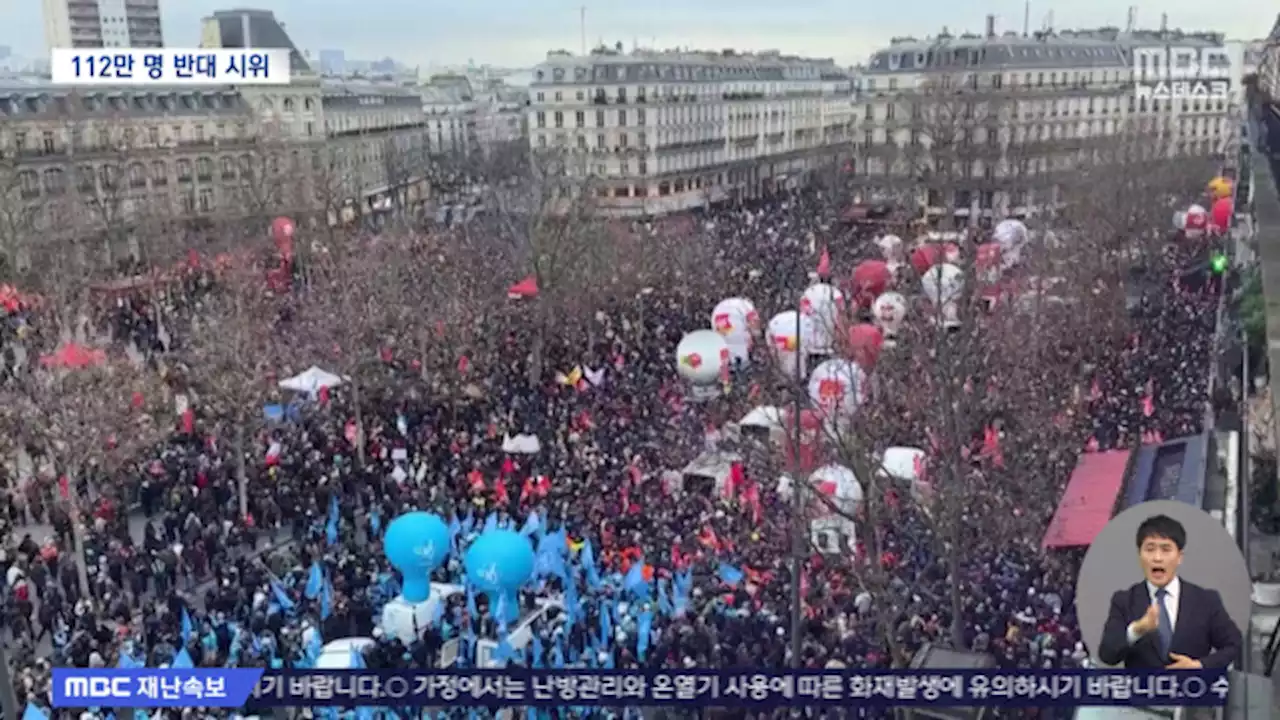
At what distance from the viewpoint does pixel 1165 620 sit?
232 inches

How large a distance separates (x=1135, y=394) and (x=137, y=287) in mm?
29964

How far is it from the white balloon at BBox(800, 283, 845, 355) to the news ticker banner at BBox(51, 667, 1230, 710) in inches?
650

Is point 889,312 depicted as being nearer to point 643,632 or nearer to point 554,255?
point 554,255

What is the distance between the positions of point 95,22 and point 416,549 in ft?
422

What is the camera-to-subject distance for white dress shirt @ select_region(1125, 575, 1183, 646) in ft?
19.2

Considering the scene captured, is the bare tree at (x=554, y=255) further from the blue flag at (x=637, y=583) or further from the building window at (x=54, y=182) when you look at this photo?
the building window at (x=54, y=182)

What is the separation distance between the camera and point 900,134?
60906 millimetres

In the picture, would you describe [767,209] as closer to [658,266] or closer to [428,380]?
[658,266]

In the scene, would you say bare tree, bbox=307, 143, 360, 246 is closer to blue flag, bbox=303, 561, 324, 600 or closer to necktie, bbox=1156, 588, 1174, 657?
blue flag, bbox=303, 561, 324, 600

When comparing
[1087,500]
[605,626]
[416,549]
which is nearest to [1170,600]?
[605,626]

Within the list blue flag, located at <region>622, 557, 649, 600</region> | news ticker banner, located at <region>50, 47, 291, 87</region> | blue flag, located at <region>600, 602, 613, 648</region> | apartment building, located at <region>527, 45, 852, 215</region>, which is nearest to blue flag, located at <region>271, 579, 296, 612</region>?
blue flag, located at <region>600, 602, 613, 648</region>

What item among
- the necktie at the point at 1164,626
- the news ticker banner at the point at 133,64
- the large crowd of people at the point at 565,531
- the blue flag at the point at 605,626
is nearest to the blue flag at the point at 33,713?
the large crowd of people at the point at 565,531

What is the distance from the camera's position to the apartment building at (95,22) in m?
120

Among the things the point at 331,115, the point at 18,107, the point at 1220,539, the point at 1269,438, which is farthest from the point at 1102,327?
the point at 331,115
